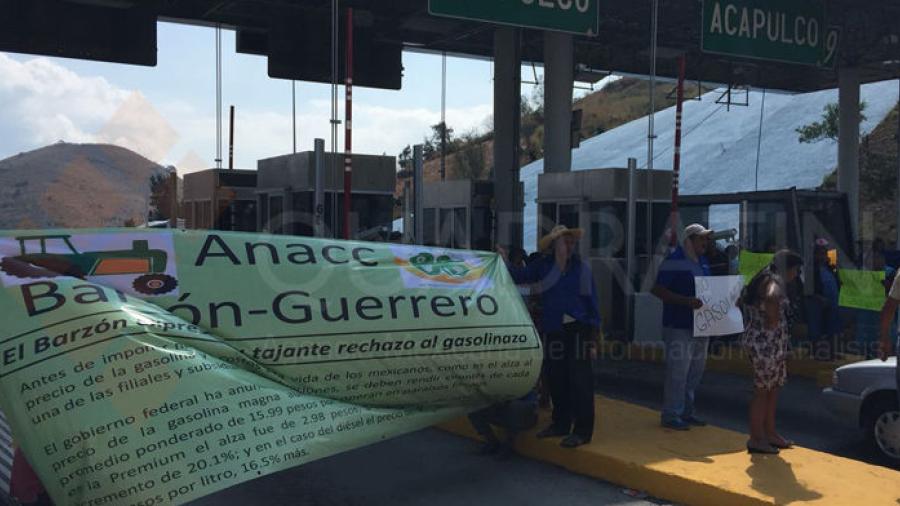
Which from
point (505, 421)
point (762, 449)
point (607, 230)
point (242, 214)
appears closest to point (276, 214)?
point (242, 214)

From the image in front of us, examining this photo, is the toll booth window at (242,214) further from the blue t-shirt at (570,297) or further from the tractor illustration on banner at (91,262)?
the tractor illustration on banner at (91,262)

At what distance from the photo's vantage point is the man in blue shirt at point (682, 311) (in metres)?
6.29

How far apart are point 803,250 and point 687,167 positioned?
24.4 m

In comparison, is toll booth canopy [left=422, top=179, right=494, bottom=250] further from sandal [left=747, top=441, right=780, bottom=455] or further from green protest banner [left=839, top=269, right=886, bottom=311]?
sandal [left=747, top=441, right=780, bottom=455]

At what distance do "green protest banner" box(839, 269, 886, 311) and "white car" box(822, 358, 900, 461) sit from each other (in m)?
3.94

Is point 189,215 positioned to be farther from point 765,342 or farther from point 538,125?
point 538,125

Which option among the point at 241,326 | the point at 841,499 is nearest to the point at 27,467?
the point at 241,326

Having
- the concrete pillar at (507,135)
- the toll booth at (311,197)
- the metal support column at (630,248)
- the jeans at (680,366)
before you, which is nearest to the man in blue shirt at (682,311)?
the jeans at (680,366)

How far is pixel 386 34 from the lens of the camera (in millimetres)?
16797

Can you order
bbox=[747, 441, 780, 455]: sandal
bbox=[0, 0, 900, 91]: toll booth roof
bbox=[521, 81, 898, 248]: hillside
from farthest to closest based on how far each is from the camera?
bbox=[521, 81, 898, 248]: hillside → bbox=[0, 0, 900, 91]: toll booth roof → bbox=[747, 441, 780, 455]: sandal

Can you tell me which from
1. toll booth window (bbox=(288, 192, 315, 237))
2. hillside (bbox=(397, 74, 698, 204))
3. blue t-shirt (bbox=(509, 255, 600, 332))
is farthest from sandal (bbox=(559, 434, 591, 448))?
hillside (bbox=(397, 74, 698, 204))

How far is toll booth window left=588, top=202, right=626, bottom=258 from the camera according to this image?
12.4 meters

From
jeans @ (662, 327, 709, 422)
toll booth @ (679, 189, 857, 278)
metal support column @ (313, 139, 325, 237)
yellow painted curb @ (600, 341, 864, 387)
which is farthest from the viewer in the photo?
toll booth @ (679, 189, 857, 278)

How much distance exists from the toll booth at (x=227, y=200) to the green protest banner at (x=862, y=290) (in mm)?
8822
